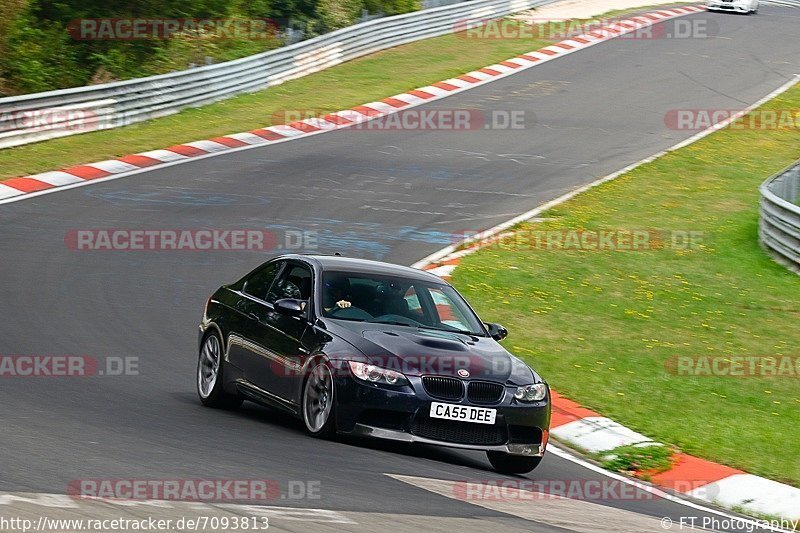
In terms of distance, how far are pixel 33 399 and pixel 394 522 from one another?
4297 mm

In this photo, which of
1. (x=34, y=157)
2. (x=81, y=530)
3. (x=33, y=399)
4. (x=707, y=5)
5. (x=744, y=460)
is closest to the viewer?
(x=81, y=530)

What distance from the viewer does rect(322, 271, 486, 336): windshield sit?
10.1 metres

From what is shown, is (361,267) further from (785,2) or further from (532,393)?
(785,2)

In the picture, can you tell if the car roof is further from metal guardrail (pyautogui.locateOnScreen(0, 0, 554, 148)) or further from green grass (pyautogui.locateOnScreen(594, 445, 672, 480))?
metal guardrail (pyautogui.locateOnScreen(0, 0, 554, 148))

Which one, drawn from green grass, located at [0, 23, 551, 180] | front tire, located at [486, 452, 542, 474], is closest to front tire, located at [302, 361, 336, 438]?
front tire, located at [486, 452, 542, 474]

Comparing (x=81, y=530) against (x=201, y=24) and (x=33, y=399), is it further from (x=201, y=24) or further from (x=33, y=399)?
(x=201, y=24)

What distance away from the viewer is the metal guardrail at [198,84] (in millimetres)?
24672

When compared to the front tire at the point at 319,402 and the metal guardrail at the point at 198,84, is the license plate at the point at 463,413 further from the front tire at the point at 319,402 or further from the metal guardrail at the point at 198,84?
the metal guardrail at the point at 198,84

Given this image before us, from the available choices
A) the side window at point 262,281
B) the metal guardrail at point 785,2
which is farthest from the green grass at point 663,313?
the metal guardrail at point 785,2

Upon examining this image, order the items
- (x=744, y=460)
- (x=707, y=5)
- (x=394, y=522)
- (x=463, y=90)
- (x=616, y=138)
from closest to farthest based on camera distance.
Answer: (x=394, y=522)
(x=744, y=460)
(x=616, y=138)
(x=463, y=90)
(x=707, y=5)

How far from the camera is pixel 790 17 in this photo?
Answer: 47594 mm

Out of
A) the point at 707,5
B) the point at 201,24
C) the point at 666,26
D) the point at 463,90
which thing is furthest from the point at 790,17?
the point at 201,24

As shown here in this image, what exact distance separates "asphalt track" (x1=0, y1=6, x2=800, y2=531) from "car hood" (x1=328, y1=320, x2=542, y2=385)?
67 centimetres

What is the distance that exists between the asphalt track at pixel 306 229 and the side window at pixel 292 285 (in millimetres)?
1021
